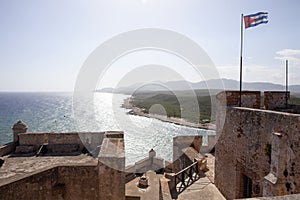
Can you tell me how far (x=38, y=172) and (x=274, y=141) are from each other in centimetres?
690

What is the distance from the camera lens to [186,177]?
1281cm

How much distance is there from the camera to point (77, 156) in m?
13.2

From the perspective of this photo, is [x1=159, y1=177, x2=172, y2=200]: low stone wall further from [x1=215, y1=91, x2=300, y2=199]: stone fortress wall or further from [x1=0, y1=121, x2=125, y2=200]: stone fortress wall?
[x1=215, y1=91, x2=300, y2=199]: stone fortress wall

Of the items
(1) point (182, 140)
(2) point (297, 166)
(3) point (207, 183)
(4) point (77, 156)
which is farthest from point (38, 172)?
(1) point (182, 140)

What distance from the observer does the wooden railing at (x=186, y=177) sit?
11.4 meters

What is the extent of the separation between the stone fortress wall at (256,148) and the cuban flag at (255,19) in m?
3.13

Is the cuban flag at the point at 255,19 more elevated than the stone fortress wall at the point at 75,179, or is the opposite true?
the cuban flag at the point at 255,19

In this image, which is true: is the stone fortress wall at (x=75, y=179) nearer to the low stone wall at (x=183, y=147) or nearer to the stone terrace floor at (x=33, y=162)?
the stone terrace floor at (x=33, y=162)

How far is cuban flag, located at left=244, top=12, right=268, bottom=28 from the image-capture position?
9.85m

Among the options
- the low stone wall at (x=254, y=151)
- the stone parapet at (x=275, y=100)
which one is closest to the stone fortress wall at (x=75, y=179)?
the low stone wall at (x=254, y=151)

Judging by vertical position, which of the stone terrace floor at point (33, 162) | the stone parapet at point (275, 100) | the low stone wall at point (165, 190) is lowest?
the low stone wall at point (165, 190)

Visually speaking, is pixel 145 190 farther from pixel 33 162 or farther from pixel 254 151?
pixel 254 151

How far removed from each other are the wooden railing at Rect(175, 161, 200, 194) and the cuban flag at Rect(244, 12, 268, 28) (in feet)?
24.8

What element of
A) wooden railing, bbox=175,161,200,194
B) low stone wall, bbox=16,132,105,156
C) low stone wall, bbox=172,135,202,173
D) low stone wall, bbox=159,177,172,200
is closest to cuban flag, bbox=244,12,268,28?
wooden railing, bbox=175,161,200,194
